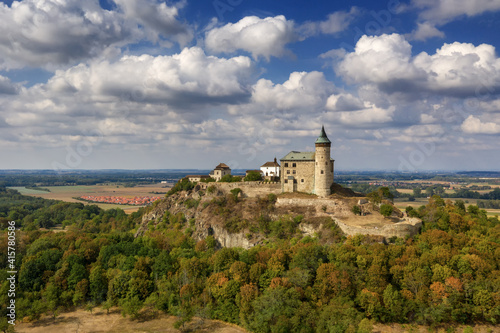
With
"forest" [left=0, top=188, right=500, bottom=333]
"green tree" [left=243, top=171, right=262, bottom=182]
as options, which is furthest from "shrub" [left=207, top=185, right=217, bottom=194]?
"forest" [left=0, top=188, right=500, bottom=333]

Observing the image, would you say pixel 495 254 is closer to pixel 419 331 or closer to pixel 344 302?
pixel 419 331

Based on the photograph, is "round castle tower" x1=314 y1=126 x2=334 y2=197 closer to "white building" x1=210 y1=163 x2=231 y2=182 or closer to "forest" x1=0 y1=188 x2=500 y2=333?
"forest" x1=0 y1=188 x2=500 y2=333

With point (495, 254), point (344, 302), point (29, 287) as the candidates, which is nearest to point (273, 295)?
point (344, 302)

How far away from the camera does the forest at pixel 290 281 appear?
146ft

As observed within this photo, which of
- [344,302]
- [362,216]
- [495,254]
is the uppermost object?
[362,216]

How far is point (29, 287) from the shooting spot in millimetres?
54406

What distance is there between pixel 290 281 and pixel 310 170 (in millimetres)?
31678

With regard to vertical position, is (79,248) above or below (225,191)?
below

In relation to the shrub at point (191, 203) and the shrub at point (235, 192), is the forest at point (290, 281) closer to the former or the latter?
the shrub at point (235, 192)

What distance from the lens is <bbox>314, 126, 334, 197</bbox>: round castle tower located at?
72875 mm

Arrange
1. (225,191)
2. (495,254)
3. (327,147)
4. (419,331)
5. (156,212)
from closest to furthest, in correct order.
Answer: (419,331)
(495,254)
(327,147)
(225,191)
(156,212)

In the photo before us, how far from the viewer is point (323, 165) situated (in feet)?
240

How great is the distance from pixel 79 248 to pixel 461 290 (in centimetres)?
6201

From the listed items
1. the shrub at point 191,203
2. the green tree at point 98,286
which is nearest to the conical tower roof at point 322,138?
the shrub at point 191,203
